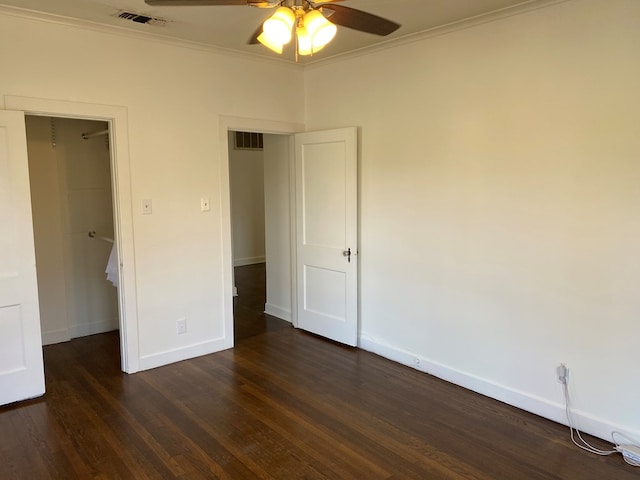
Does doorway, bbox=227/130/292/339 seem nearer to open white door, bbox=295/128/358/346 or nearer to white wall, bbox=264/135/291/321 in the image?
white wall, bbox=264/135/291/321

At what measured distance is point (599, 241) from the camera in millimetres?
2717

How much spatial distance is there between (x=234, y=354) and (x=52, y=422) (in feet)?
4.97

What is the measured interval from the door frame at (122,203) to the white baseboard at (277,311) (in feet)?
5.71

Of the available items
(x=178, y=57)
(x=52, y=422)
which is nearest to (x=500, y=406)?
(x=52, y=422)

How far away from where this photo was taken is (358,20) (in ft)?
7.18

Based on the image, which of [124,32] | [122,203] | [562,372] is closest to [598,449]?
[562,372]

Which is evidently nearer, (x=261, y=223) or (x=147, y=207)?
(x=147, y=207)

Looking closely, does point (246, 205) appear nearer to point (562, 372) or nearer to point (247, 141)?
point (247, 141)

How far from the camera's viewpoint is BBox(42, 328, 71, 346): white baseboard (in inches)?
171

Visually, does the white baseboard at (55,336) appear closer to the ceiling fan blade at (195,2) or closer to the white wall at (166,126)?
the white wall at (166,126)

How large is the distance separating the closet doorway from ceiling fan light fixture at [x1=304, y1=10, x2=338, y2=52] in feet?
8.82

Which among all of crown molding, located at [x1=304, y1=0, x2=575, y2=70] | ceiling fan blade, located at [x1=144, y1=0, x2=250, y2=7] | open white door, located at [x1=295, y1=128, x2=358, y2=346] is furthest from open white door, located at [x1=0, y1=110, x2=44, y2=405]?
crown molding, located at [x1=304, y1=0, x2=575, y2=70]

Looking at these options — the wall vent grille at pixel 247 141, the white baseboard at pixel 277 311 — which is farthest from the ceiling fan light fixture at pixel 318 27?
the wall vent grille at pixel 247 141

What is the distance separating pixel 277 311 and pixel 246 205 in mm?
3539
